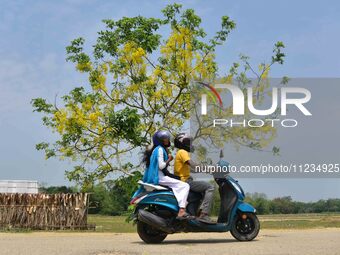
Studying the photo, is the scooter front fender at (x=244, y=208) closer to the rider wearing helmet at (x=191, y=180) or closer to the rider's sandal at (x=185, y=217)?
the rider wearing helmet at (x=191, y=180)

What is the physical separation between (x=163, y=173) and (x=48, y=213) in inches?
526

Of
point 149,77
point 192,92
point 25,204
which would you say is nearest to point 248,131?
point 192,92

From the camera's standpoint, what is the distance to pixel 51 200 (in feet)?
76.4

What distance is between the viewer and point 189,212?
1074 cm

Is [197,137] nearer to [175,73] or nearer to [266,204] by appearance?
[175,73]

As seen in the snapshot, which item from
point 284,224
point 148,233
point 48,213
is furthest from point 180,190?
point 284,224

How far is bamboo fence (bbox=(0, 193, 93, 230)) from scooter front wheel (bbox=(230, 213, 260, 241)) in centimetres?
1265

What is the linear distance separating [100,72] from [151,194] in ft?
54.4

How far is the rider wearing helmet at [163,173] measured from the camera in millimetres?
10461

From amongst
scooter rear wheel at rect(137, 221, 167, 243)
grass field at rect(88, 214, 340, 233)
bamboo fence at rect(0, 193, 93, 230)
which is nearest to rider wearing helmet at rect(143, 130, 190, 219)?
scooter rear wheel at rect(137, 221, 167, 243)

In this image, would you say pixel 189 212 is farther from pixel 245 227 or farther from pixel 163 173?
pixel 245 227

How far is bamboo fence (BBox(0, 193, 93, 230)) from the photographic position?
22828mm

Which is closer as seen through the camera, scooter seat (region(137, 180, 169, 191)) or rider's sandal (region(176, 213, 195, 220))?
rider's sandal (region(176, 213, 195, 220))

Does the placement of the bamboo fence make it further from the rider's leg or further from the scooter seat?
the rider's leg
